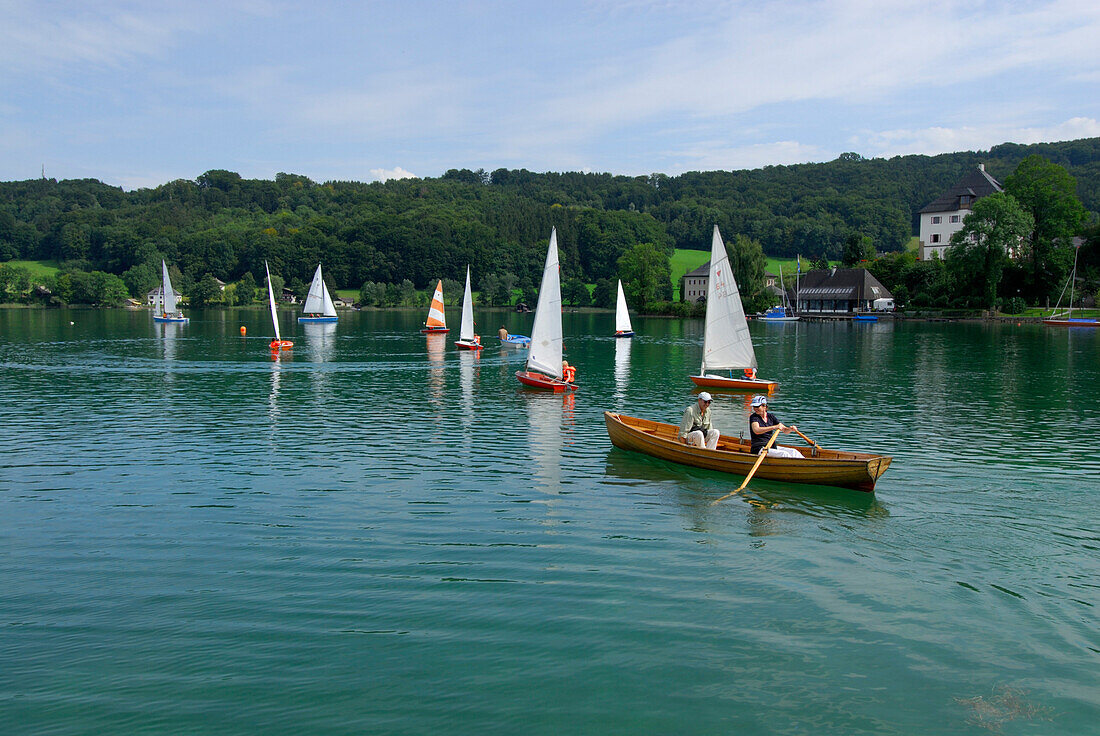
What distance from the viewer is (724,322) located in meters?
42.9

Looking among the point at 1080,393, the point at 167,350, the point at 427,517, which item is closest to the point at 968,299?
the point at 1080,393

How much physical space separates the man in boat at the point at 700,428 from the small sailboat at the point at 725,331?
17057 millimetres

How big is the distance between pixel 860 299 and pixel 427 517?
134 metres

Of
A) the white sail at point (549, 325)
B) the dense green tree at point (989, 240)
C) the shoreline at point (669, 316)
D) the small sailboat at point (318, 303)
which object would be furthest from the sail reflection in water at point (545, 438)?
the dense green tree at point (989, 240)

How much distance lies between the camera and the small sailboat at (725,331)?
137ft

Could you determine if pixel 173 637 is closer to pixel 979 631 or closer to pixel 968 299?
pixel 979 631

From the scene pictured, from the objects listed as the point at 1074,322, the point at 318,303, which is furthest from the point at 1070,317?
the point at 318,303

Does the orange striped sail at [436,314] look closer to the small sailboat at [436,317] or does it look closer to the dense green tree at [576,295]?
the small sailboat at [436,317]

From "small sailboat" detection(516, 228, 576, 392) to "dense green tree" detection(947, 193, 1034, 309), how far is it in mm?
98465

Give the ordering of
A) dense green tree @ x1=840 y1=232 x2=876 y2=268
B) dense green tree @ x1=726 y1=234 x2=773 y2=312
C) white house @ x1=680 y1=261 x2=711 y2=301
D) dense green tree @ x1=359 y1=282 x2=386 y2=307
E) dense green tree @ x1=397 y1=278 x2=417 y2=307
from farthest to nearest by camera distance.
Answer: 1. dense green tree @ x1=397 y1=278 x2=417 y2=307
2. dense green tree @ x1=359 y1=282 x2=386 y2=307
3. white house @ x1=680 y1=261 x2=711 y2=301
4. dense green tree @ x1=840 y1=232 x2=876 y2=268
5. dense green tree @ x1=726 y1=234 x2=773 y2=312

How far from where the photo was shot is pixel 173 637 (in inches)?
517

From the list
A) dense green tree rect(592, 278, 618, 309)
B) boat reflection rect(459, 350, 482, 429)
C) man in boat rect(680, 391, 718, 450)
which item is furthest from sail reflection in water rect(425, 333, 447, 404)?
dense green tree rect(592, 278, 618, 309)

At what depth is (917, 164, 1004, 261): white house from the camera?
148m

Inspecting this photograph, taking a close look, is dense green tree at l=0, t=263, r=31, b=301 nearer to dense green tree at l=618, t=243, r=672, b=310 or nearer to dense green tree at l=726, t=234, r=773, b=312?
dense green tree at l=618, t=243, r=672, b=310
